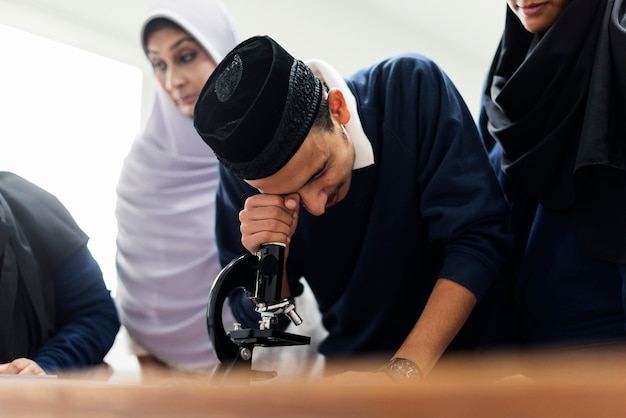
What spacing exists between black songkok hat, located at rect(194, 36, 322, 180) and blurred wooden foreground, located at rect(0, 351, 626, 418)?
686 mm

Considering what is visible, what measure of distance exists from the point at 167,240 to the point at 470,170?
2.95ft

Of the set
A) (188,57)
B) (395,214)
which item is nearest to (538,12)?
(395,214)

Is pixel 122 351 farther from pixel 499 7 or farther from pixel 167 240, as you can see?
pixel 499 7

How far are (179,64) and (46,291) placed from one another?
0.67 meters

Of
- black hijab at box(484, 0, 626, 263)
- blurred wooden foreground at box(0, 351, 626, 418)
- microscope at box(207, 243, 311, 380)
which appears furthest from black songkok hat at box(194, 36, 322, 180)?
blurred wooden foreground at box(0, 351, 626, 418)

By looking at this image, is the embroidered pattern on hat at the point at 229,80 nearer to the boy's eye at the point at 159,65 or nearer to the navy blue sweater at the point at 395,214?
the navy blue sweater at the point at 395,214

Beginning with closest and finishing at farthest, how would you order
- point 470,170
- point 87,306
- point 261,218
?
point 261,218, point 470,170, point 87,306

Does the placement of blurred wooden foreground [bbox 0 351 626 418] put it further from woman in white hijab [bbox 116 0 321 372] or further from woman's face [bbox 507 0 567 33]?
woman in white hijab [bbox 116 0 321 372]

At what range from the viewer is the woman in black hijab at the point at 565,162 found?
4.02 feet

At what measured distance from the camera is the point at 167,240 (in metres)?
1.91

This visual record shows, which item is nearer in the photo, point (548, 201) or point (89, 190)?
point (548, 201)

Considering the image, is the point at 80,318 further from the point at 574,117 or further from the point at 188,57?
the point at 574,117

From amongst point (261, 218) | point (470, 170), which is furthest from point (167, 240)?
point (470, 170)

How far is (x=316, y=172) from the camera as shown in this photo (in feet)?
4.09
